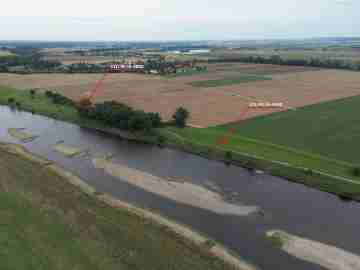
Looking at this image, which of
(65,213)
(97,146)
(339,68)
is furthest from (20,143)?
(339,68)

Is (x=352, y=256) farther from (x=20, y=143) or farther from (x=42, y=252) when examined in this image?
(x=20, y=143)

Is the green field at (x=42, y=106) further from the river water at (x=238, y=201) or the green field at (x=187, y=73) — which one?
the green field at (x=187, y=73)

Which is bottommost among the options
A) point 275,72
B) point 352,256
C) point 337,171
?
point 352,256

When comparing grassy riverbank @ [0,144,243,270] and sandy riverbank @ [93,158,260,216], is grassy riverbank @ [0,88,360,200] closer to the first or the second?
sandy riverbank @ [93,158,260,216]

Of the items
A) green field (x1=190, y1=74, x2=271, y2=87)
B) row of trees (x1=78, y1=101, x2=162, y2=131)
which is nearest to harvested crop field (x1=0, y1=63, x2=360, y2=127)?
green field (x1=190, y1=74, x2=271, y2=87)

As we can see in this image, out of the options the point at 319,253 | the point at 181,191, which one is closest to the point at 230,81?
the point at 181,191
